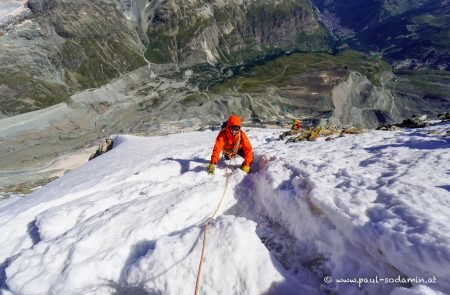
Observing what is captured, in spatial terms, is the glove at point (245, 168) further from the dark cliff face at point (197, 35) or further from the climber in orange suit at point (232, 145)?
the dark cliff face at point (197, 35)

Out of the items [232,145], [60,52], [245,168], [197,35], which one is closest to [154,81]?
[60,52]

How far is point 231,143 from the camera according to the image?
12.5 meters

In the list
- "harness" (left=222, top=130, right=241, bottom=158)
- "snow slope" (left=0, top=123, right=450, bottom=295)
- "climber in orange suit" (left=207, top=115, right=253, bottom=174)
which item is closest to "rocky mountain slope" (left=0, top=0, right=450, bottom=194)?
"harness" (left=222, top=130, right=241, bottom=158)

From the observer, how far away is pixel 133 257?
797cm

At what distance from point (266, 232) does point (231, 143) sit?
14.7 ft

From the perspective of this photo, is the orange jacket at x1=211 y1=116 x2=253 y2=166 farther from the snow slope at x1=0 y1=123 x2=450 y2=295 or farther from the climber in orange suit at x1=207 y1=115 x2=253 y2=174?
the snow slope at x1=0 y1=123 x2=450 y2=295

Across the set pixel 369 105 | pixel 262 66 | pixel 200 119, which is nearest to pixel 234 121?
pixel 200 119

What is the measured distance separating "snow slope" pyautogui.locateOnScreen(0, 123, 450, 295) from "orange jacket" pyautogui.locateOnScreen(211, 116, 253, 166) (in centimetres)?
61

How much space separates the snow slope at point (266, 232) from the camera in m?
6.10

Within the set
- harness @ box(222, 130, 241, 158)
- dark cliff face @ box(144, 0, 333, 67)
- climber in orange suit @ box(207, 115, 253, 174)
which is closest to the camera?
climber in orange suit @ box(207, 115, 253, 174)

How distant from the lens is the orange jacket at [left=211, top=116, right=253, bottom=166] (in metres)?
11.8

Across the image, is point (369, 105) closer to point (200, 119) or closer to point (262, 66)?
point (262, 66)

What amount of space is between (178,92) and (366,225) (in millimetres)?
107857

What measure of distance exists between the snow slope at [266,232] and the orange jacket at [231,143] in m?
0.61
